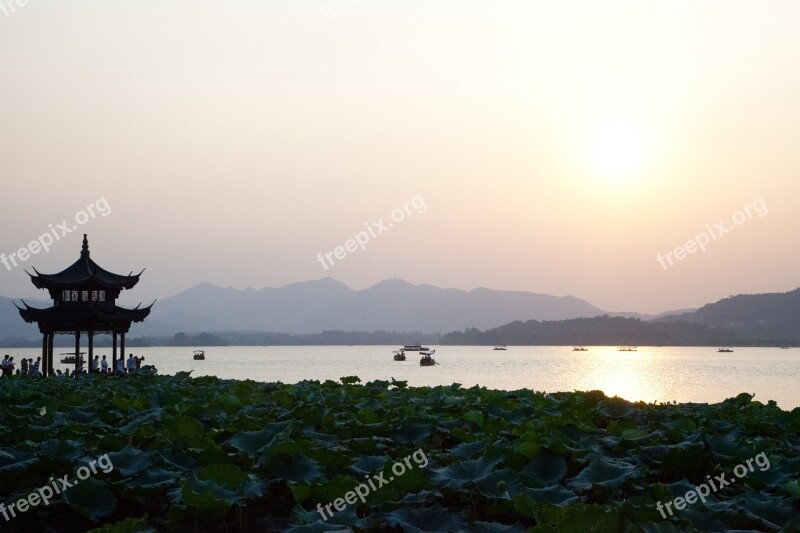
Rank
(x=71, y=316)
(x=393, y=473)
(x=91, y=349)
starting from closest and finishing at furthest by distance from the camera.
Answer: (x=393, y=473)
(x=71, y=316)
(x=91, y=349)

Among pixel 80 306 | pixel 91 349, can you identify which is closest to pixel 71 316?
pixel 80 306

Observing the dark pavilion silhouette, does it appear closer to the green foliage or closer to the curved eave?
the curved eave

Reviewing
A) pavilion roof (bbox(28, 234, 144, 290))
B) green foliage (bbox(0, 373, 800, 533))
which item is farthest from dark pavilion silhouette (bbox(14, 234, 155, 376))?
green foliage (bbox(0, 373, 800, 533))

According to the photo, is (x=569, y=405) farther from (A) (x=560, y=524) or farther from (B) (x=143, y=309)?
(B) (x=143, y=309)

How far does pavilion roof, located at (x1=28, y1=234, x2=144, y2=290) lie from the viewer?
3794 cm

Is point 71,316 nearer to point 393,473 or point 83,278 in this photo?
point 83,278

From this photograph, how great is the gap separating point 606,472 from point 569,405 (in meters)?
5.10

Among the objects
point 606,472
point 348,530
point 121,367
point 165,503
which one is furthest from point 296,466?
point 121,367

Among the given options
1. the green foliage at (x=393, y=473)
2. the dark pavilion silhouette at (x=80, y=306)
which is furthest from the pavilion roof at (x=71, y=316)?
the green foliage at (x=393, y=473)

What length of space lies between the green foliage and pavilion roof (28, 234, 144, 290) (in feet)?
101

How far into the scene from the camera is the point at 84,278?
37906 millimetres

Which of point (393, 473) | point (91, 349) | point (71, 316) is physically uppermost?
point (71, 316)

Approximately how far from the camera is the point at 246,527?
566 centimetres

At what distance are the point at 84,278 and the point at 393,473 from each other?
35907 millimetres
